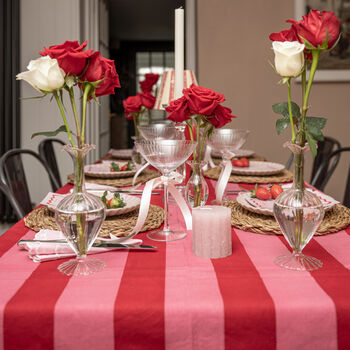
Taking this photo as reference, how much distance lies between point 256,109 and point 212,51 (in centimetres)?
64

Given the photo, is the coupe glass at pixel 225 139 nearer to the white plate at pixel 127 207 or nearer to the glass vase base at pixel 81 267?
the white plate at pixel 127 207

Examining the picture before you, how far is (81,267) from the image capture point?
2.56 feet

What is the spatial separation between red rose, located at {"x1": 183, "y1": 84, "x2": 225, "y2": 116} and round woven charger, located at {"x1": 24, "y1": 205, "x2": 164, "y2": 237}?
304 millimetres

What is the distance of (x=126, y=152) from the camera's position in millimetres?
2625

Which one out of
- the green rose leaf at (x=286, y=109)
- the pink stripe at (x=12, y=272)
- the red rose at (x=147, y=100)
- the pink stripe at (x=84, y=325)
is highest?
the red rose at (x=147, y=100)

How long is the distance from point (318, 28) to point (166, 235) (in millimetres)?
542

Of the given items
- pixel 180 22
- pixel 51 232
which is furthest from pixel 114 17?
pixel 51 232

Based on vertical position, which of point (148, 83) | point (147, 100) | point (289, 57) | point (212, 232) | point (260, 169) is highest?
point (148, 83)

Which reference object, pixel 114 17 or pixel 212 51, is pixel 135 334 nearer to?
pixel 212 51

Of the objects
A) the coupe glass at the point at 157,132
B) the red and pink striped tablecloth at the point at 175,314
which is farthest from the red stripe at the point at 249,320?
the coupe glass at the point at 157,132

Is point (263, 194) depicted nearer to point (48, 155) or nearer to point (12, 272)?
point (12, 272)

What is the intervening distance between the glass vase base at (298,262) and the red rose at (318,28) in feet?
1.30

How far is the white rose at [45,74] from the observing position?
730mm

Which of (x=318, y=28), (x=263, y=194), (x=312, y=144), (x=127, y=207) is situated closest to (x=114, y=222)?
(x=127, y=207)
